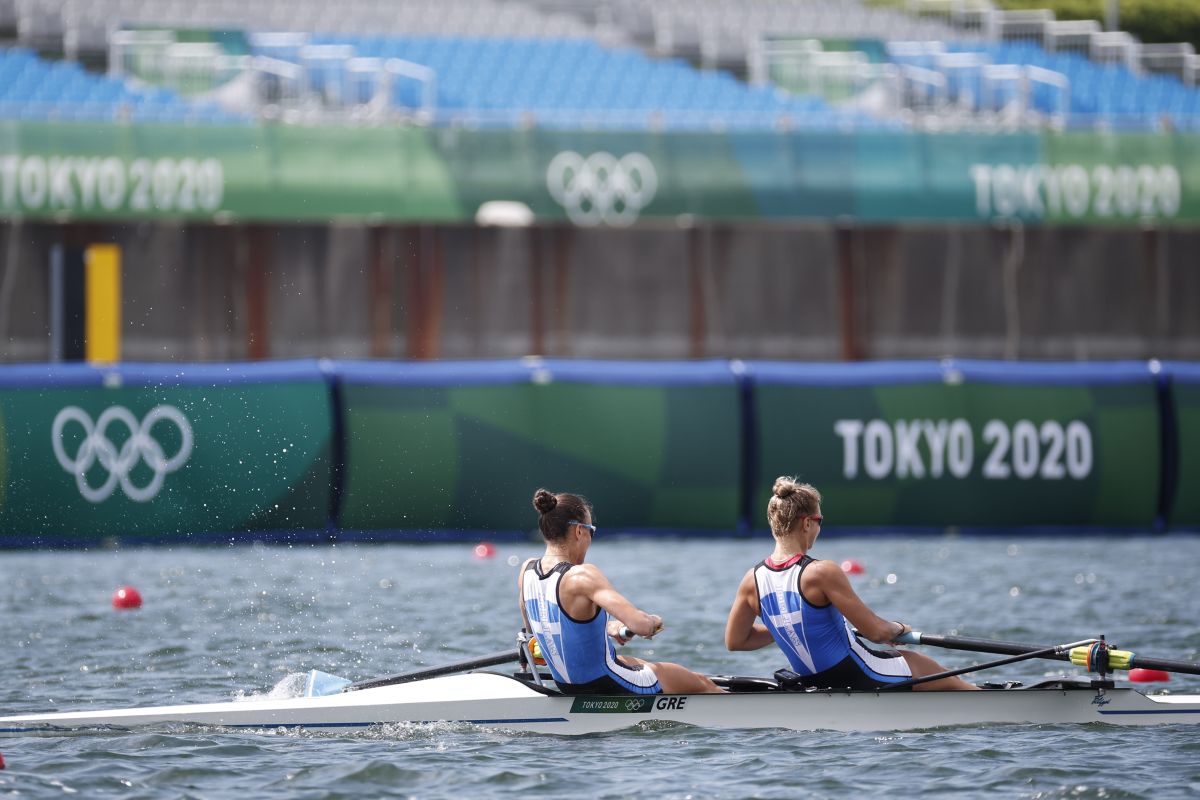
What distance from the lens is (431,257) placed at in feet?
65.4

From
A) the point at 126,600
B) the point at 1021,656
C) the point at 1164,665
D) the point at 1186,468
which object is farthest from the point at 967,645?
the point at 1186,468

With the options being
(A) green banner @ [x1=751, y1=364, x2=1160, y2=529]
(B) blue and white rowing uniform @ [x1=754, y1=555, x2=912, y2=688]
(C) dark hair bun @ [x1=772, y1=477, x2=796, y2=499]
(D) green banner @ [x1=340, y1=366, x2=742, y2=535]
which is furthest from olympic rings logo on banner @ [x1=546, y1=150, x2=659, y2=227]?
(C) dark hair bun @ [x1=772, y1=477, x2=796, y2=499]

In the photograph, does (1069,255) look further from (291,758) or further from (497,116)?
(291,758)

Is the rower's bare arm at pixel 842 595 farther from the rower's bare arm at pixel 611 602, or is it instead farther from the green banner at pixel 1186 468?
the green banner at pixel 1186 468

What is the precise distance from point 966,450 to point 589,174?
6.92 metres

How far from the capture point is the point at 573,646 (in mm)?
8609

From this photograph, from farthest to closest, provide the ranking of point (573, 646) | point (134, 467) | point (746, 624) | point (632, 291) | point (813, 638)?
1. point (632, 291)
2. point (134, 467)
3. point (746, 624)
4. point (813, 638)
5. point (573, 646)

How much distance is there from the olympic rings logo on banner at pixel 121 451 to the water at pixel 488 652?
2.74 feet

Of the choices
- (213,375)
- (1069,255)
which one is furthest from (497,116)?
(213,375)

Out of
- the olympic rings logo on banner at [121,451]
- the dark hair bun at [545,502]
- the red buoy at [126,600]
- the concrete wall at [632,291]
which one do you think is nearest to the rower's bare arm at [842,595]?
the dark hair bun at [545,502]

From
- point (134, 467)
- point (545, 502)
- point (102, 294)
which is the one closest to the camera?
point (545, 502)

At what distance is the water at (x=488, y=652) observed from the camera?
776 cm

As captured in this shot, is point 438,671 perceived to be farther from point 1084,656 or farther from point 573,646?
point 1084,656

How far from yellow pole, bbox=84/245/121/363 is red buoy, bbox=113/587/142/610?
6280 millimetres
